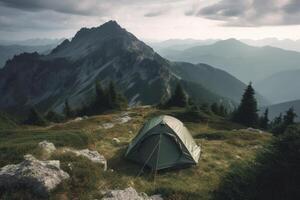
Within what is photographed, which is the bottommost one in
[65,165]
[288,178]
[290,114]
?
[290,114]

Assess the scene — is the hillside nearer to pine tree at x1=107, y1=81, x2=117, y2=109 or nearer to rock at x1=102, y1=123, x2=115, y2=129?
pine tree at x1=107, y1=81, x2=117, y2=109

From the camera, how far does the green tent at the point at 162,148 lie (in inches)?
836

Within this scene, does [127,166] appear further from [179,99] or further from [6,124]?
[6,124]

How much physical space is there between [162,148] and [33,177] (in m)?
10.1

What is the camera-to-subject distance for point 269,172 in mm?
11250

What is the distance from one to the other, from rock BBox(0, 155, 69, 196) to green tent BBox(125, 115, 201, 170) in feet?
26.4

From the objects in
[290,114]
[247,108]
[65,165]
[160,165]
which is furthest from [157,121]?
[290,114]

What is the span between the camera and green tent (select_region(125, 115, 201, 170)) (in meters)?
21.2

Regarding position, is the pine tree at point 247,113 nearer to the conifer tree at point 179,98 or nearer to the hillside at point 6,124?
the conifer tree at point 179,98

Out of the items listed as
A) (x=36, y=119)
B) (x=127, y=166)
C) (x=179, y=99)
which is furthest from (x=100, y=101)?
(x=127, y=166)

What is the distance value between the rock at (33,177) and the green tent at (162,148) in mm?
8055

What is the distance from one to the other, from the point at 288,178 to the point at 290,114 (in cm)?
6659

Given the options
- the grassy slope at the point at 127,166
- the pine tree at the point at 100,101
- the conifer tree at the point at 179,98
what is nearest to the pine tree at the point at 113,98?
the pine tree at the point at 100,101

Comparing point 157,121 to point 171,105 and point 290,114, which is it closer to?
point 171,105
